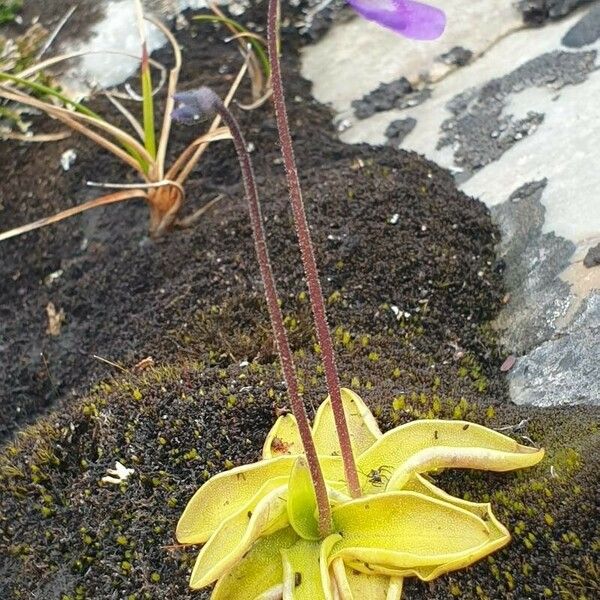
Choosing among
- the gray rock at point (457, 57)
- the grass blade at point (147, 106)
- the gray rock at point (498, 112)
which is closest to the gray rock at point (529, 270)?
the gray rock at point (498, 112)

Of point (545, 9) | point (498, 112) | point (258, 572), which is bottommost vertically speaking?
point (498, 112)

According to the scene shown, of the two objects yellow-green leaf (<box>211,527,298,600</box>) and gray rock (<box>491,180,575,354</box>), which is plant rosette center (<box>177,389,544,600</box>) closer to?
yellow-green leaf (<box>211,527,298,600</box>)

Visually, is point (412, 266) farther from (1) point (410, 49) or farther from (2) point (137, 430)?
(1) point (410, 49)

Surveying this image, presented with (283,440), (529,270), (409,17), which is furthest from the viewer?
(529,270)

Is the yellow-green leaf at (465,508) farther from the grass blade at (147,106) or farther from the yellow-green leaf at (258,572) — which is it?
the grass blade at (147,106)

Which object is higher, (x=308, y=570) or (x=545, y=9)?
(x=308, y=570)

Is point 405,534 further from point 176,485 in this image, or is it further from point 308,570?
point 176,485

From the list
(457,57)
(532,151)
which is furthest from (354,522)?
(457,57)
